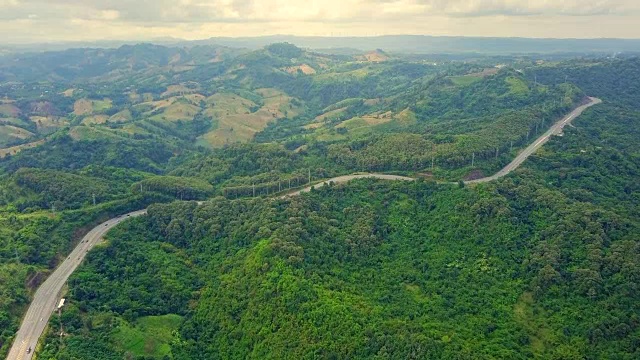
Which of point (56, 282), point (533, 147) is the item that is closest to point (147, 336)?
point (56, 282)

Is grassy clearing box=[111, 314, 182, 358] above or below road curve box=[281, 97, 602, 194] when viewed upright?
below

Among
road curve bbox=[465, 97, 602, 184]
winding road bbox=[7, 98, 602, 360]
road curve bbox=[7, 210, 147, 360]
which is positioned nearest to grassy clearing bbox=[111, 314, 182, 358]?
road curve bbox=[7, 210, 147, 360]

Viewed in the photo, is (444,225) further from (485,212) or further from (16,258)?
(16,258)

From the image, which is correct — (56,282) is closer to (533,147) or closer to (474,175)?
(474,175)

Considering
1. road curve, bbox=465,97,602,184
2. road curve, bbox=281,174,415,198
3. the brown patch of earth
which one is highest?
road curve, bbox=465,97,602,184

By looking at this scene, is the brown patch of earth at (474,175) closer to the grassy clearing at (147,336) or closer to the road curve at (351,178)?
the road curve at (351,178)

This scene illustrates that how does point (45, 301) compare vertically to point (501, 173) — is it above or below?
below

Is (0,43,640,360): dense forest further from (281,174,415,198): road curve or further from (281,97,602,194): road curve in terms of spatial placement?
(281,174,415,198): road curve
